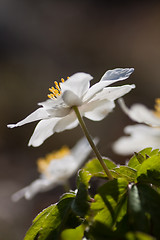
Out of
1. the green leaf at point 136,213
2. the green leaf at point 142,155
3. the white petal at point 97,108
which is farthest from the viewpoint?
the white petal at point 97,108

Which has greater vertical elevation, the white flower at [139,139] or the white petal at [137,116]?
the white petal at [137,116]

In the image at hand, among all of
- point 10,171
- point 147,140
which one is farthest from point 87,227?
point 10,171

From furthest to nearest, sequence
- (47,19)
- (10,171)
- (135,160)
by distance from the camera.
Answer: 1. (47,19)
2. (10,171)
3. (135,160)

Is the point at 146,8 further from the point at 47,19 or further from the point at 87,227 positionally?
the point at 87,227

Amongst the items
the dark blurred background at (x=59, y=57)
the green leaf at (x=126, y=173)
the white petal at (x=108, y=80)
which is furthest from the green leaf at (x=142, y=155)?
the dark blurred background at (x=59, y=57)

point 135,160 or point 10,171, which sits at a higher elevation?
point 10,171

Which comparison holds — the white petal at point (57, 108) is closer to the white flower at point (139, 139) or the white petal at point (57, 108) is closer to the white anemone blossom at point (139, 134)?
the white anemone blossom at point (139, 134)

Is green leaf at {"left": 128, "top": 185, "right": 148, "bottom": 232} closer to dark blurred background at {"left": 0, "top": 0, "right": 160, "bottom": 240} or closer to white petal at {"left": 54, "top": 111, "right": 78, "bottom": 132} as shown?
white petal at {"left": 54, "top": 111, "right": 78, "bottom": 132}

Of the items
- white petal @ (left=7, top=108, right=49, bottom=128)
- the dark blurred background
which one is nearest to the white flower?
white petal @ (left=7, top=108, right=49, bottom=128)

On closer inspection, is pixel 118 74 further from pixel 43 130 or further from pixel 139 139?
pixel 139 139
